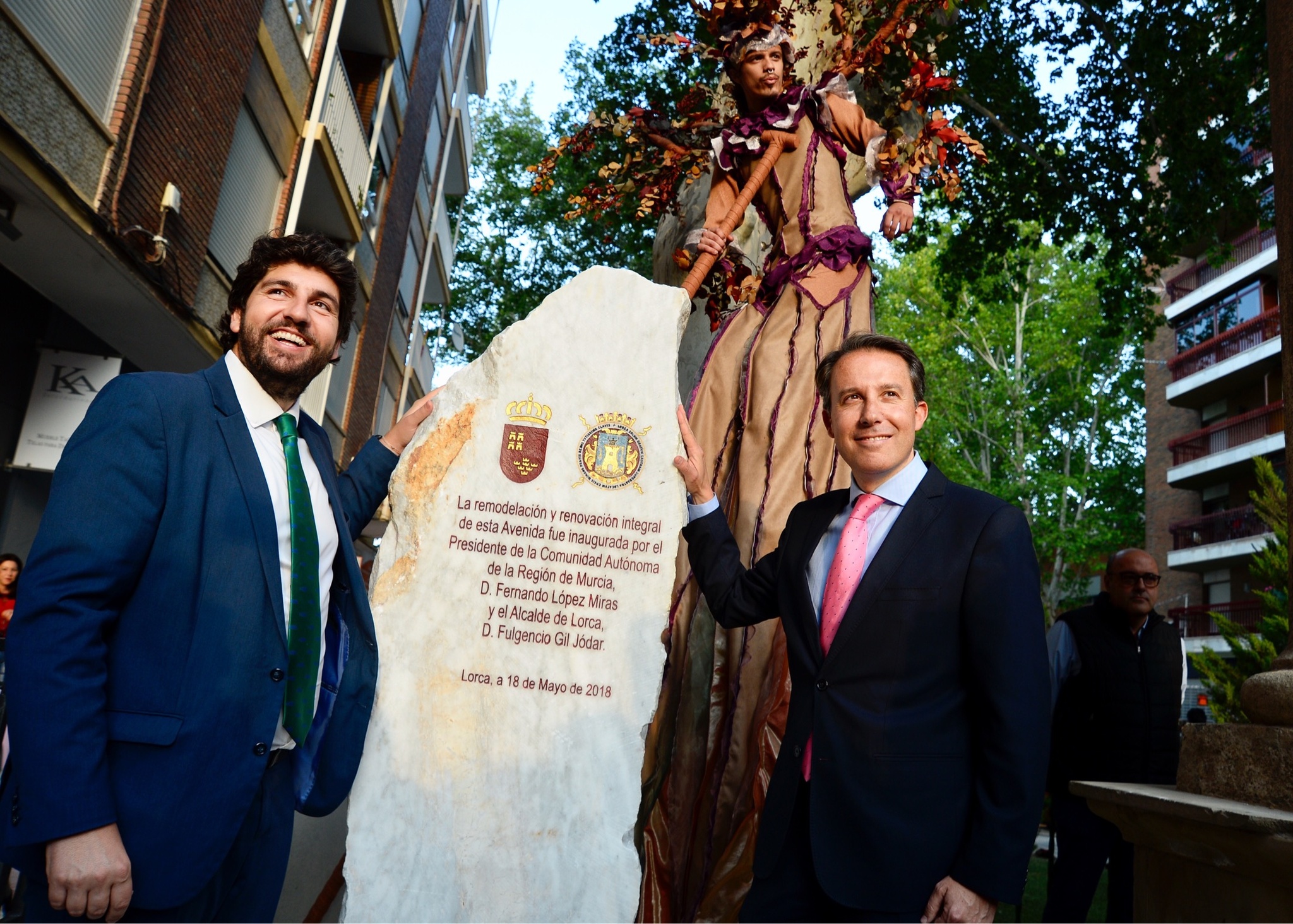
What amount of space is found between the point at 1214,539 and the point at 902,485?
110ft

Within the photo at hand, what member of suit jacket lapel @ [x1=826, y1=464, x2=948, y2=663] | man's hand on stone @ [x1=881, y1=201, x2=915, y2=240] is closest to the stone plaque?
suit jacket lapel @ [x1=826, y1=464, x2=948, y2=663]

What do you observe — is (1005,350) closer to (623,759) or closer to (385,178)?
(385,178)

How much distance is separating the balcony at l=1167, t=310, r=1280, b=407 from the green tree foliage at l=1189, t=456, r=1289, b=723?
1713 centimetres

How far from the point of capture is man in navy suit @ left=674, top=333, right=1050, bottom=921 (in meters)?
2.35

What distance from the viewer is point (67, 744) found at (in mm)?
2096

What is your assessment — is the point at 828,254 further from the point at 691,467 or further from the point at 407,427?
the point at 407,427

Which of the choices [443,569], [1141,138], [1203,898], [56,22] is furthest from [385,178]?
[1203,898]

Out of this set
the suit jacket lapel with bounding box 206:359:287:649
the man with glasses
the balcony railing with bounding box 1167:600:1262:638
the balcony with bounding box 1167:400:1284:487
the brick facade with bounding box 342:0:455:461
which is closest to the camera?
the suit jacket lapel with bounding box 206:359:287:649

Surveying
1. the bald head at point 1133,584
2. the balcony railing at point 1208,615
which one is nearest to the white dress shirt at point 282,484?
the bald head at point 1133,584

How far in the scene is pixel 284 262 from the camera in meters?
2.90

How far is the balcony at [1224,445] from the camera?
95.5ft

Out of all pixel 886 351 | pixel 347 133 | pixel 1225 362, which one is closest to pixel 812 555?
pixel 886 351

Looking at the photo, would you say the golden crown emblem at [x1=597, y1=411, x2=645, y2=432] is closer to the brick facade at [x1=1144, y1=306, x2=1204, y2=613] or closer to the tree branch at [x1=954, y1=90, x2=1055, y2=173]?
the tree branch at [x1=954, y1=90, x2=1055, y2=173]

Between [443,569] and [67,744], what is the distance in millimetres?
1366
